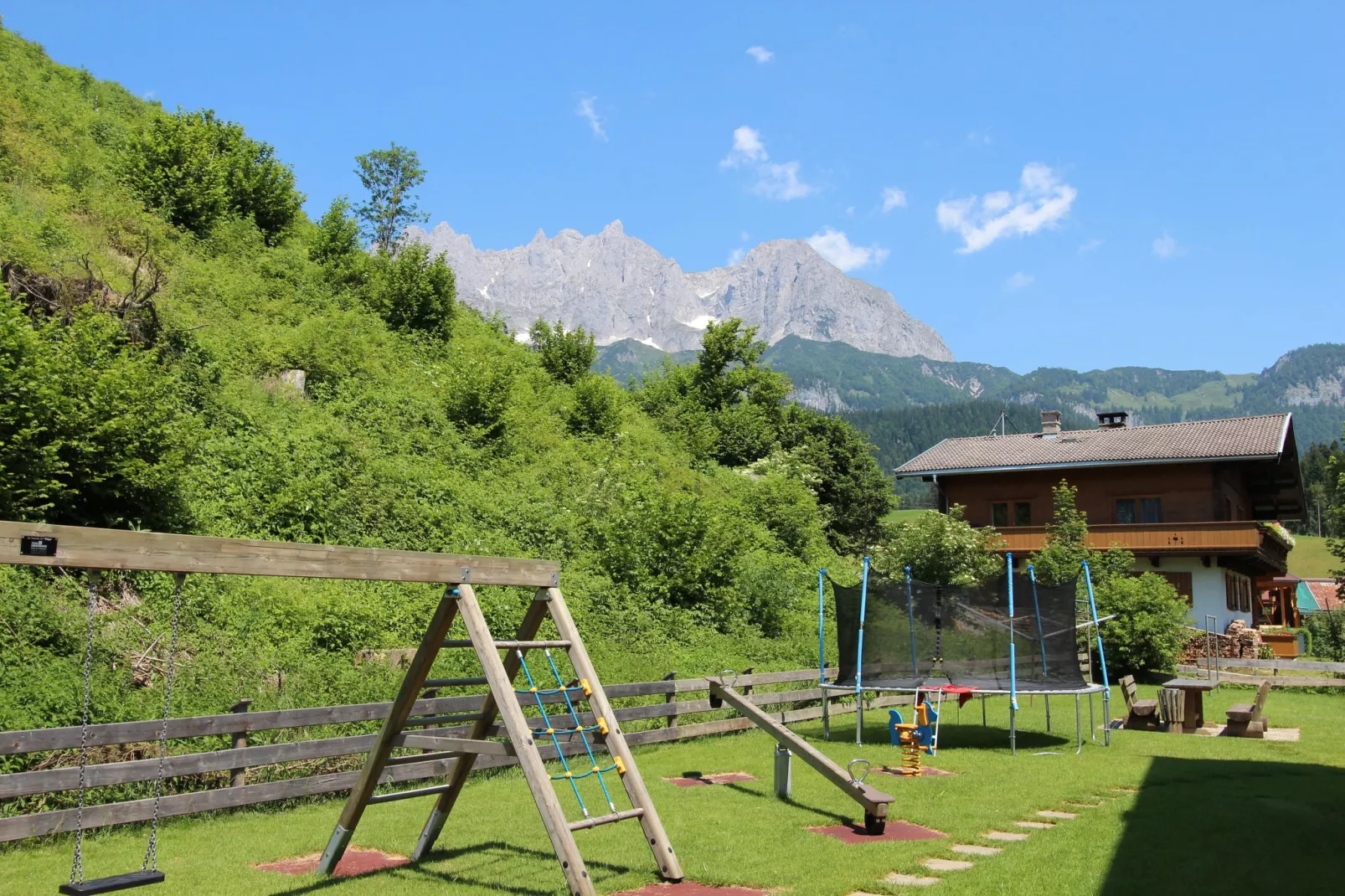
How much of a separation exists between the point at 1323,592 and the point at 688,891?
71994mm

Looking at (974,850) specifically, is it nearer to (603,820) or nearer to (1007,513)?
(603,820)

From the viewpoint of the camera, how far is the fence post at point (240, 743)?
360 inches

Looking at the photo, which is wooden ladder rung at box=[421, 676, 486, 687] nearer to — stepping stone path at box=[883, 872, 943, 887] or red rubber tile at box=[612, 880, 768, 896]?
red rubber tile at box=[612, 880, 768, 896]

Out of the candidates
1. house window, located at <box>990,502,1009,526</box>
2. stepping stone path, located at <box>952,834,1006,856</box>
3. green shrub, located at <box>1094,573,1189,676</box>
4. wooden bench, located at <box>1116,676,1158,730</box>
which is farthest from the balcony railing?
stepping stone path, located at <box>952,834,1006,856</box>

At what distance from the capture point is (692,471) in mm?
33438

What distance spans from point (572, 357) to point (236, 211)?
478 inches

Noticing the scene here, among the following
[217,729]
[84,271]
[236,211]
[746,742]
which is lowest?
[746,742]

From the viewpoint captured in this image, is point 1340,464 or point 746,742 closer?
point 746,742

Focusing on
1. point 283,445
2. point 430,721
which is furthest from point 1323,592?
point 430,721

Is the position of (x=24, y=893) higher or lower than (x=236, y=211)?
lower

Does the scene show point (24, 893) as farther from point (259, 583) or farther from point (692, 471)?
point (692, 471)

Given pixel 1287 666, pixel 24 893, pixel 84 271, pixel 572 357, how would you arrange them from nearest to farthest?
pixel 24 893 < pixel 84 271 < pixel 1287 666 < pixel 572 357

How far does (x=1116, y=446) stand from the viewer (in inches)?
1490

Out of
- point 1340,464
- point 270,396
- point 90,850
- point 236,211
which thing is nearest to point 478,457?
point 270,396
